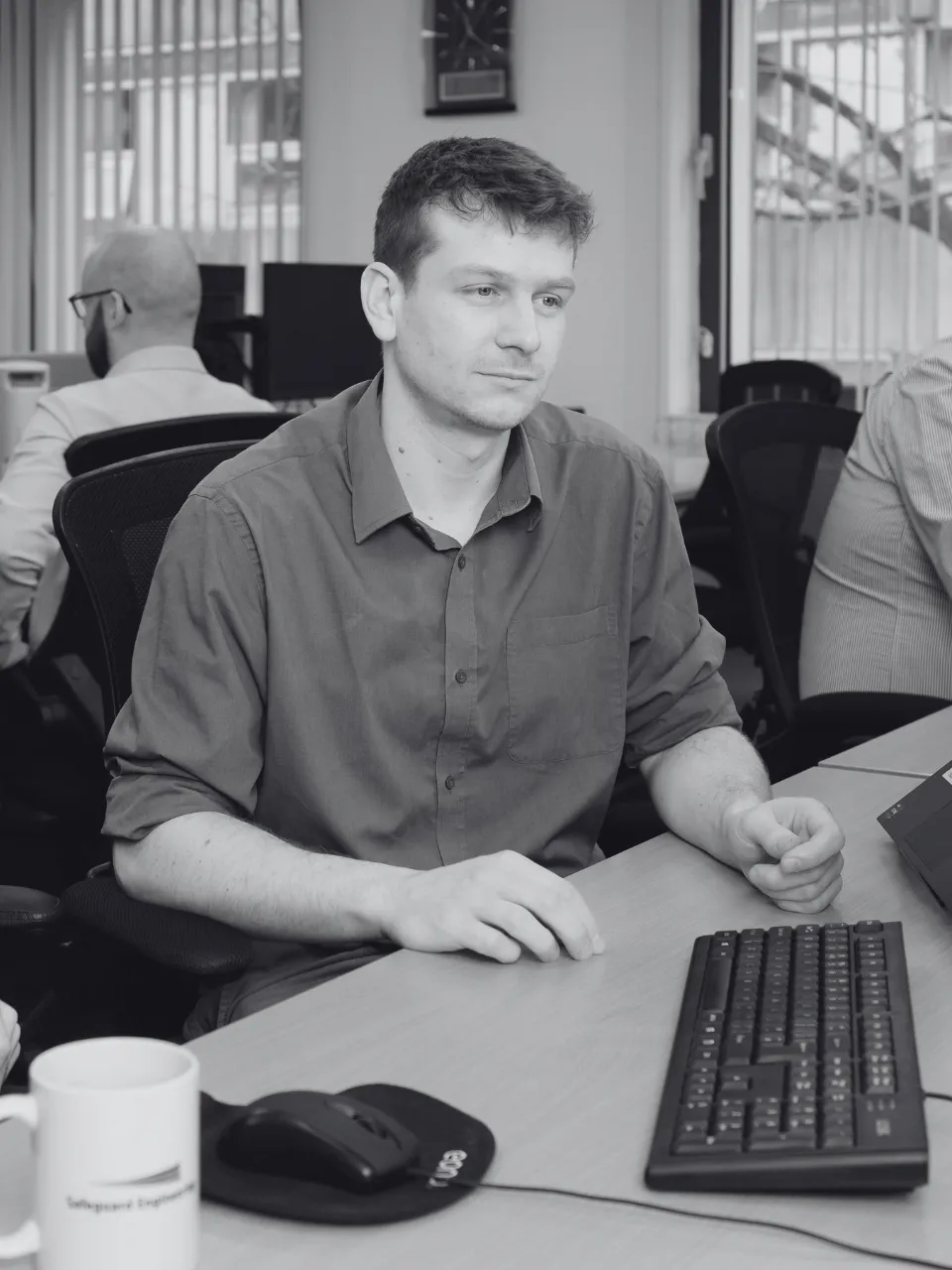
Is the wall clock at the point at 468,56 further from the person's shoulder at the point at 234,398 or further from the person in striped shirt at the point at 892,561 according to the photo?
the person in striped shirt at the point at 892,561

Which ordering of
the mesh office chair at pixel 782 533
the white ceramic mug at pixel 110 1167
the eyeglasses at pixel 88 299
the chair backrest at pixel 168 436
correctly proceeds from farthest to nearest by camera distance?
the eyeglasses at pixel 88 299
the mesh office chair at pixel 782 533
the chair backrest at pixel 168 436
the white ceramic mug at pixel 110 1167

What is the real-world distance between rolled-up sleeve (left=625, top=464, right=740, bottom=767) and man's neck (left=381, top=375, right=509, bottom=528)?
198mm

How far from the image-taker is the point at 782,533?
2469 mm

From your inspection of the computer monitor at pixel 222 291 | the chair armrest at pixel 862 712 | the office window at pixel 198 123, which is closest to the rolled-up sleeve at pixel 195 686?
the chair armrest at pixel 862 712

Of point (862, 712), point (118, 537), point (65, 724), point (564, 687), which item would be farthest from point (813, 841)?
point (65, 724)

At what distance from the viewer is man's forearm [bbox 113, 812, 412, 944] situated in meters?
1.23

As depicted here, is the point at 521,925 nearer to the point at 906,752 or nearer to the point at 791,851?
the point at 791,851

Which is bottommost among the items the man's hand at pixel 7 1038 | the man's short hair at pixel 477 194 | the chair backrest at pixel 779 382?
the man's hand at pixel 7 1038

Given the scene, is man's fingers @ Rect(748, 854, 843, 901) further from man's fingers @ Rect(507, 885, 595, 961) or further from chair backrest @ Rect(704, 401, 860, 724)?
chair backrest @ Rect(704, 401, 860, 724)

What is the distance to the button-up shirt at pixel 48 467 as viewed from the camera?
2588 mm

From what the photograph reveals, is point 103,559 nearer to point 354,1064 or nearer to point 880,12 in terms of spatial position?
point 354,1064

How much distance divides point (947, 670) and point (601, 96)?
3.50 meters

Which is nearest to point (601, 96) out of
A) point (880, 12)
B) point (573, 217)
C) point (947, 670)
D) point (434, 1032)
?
point (880, 12)

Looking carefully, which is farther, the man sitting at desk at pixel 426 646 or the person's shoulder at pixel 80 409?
the person's shoulder at pixel 80 409
